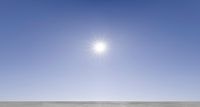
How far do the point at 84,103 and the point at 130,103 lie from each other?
290cm

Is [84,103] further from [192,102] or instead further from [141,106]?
[192,102]

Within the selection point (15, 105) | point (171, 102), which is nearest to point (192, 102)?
point (171, 102)

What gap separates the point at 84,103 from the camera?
58.1 feet

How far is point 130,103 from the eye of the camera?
1766 cm

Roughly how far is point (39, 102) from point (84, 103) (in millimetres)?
2874

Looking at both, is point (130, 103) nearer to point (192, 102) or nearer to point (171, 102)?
point (171, 102)

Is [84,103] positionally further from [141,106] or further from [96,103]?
[141,106]

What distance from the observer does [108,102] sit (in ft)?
58.2

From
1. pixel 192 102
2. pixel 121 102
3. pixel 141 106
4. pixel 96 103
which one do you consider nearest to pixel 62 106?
pixel 96 103

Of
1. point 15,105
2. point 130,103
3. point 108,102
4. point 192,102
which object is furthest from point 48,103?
point 192,102

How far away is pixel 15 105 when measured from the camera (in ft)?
57.7

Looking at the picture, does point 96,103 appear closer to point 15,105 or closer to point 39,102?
point 39,102

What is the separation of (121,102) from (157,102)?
2.33 m

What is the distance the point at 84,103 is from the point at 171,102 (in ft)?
18.6
